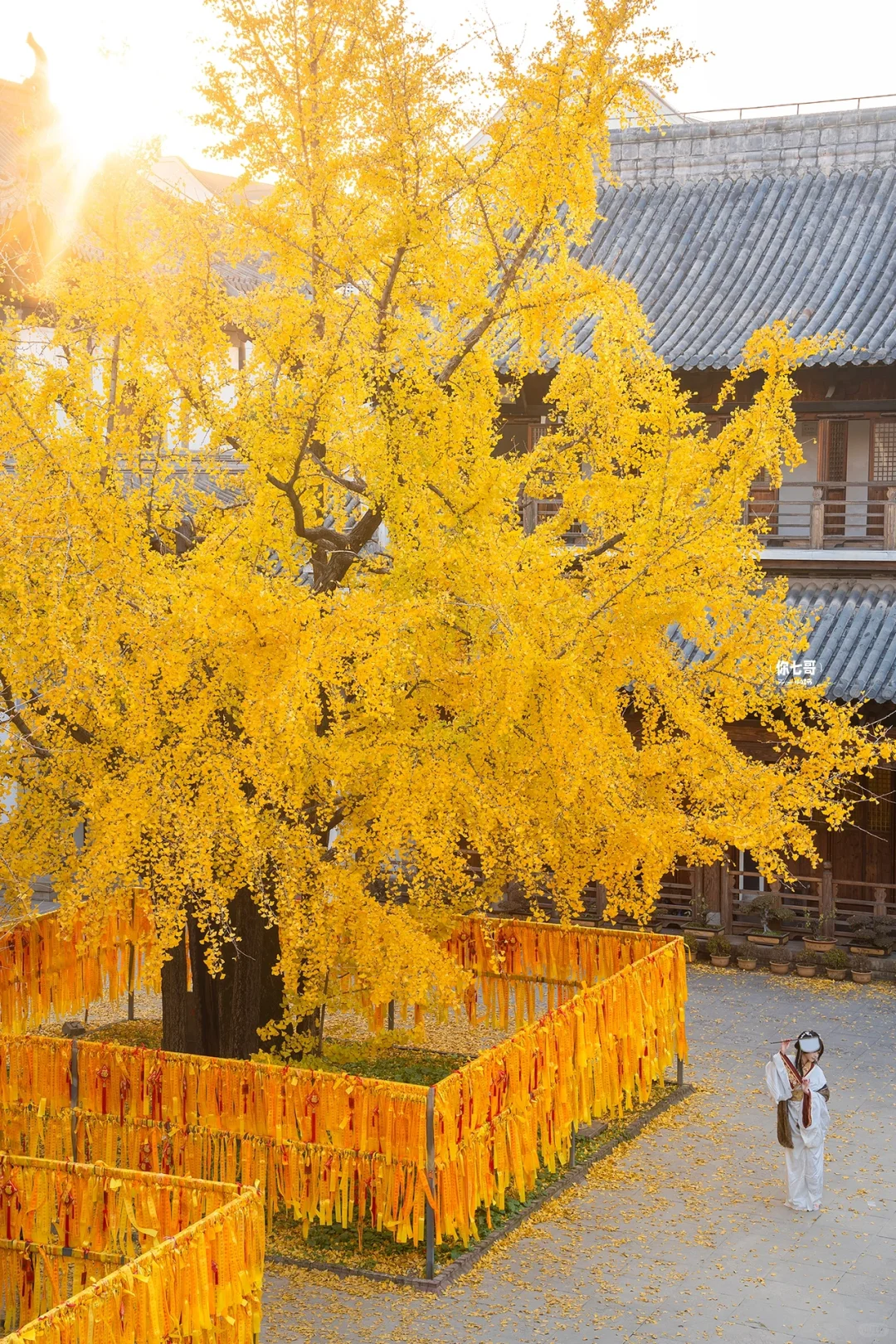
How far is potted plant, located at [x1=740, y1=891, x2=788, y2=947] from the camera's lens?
20734 mm

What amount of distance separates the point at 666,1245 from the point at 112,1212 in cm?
425

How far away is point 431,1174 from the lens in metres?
10.7

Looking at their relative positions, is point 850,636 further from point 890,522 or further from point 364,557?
point 364,557

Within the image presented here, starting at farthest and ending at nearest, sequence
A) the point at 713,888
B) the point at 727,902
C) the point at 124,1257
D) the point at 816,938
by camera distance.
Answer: the point at 713,888, the point at 727,902, the point at 816,938, the point at 124,1257

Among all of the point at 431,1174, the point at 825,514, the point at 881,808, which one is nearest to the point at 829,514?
the point at 825,514

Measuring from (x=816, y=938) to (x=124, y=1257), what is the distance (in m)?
13.7

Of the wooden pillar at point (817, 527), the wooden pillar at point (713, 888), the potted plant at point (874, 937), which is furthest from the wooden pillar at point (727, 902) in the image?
the wooden pillar at point (817, 527)

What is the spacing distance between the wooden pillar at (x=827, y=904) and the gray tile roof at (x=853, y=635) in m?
2.50

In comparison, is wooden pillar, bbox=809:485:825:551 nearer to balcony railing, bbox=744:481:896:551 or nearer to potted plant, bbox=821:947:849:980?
balcony railing, bbox=744:481:896:551

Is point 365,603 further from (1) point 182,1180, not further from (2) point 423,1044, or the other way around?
(2) point 423,1044

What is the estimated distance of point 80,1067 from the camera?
11773mm

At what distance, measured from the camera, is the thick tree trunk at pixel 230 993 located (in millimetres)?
13359

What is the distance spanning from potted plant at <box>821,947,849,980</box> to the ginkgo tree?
25.7ft

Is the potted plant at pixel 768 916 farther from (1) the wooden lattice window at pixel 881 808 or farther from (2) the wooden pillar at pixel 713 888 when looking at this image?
(1) the wooden lattice window at pixel 881 808
